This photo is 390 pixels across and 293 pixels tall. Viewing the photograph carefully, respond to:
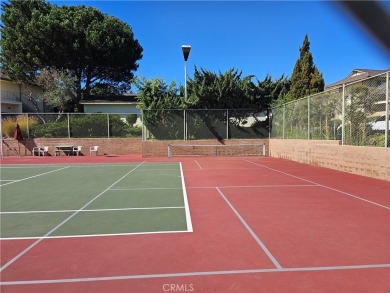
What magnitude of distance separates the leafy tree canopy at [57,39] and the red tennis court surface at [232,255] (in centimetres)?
3478

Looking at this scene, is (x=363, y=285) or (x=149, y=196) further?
(x=149, y=196)

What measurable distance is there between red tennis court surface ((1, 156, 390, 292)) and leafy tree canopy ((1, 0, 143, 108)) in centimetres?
3478

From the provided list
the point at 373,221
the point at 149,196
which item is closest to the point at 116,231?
the point at 149,196

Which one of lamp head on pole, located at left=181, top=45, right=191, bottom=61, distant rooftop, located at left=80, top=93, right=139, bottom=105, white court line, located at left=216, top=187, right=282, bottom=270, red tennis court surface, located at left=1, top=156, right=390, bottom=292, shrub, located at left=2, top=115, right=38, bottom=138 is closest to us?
red tennis court surface, located at left=1, top=156, right=390, bottom=292

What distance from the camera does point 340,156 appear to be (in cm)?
1378

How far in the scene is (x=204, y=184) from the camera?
35.1 feet

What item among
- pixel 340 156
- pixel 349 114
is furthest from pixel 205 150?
pixel 349 114

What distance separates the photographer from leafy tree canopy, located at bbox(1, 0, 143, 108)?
3588cm

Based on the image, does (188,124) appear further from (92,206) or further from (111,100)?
(111,100)

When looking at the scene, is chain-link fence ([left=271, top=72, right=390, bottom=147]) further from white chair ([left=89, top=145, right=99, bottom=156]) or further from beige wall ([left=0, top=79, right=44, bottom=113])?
beige wall ([left=0, top=79, right=44, bottom=113])

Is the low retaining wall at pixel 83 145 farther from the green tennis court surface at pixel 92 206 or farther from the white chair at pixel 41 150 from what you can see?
the green tennis court surface at pixel 92 206

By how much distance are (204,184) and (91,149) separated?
1598cm

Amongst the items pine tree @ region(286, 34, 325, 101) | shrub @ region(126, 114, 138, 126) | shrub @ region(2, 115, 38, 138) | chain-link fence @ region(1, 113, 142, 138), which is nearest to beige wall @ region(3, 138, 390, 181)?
chain-link fence @ region(1, 113, 142, 138)

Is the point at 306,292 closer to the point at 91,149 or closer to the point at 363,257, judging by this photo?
the point at 363,257
